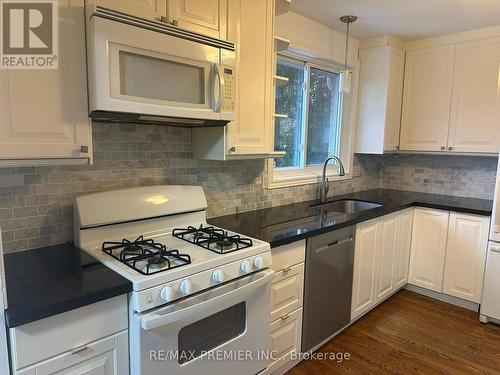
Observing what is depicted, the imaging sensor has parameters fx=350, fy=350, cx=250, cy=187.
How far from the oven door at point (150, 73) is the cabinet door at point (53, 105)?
0.05m

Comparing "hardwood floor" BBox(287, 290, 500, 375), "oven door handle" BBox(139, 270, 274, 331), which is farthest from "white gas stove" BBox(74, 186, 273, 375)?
"hardwood floor" BBox(287, 290, 500, 375)

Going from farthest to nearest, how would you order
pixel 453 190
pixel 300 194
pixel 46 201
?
pixel 453 190
pixel 300 194
pixel 46 201

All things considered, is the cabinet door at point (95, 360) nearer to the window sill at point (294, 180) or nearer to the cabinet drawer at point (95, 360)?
the cabinet drawer at point (95, 360)

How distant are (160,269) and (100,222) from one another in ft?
1.50

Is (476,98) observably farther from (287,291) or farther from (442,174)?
(287,291)

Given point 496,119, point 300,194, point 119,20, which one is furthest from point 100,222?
point 496,119

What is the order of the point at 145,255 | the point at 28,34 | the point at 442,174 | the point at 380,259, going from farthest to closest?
the point at 442,174
the point at 380,259
the point at 145,255
the point at 28,34

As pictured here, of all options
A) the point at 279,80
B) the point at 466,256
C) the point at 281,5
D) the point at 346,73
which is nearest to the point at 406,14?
the point at 346,73

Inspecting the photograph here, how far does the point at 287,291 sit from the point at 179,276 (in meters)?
0.82

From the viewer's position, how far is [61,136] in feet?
4.40

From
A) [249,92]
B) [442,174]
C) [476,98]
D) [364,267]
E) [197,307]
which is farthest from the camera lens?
[442,174]

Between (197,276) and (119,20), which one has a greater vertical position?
(119,20)

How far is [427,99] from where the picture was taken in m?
3.24

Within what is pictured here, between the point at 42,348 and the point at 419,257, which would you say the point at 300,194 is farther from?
the point at 42,348
